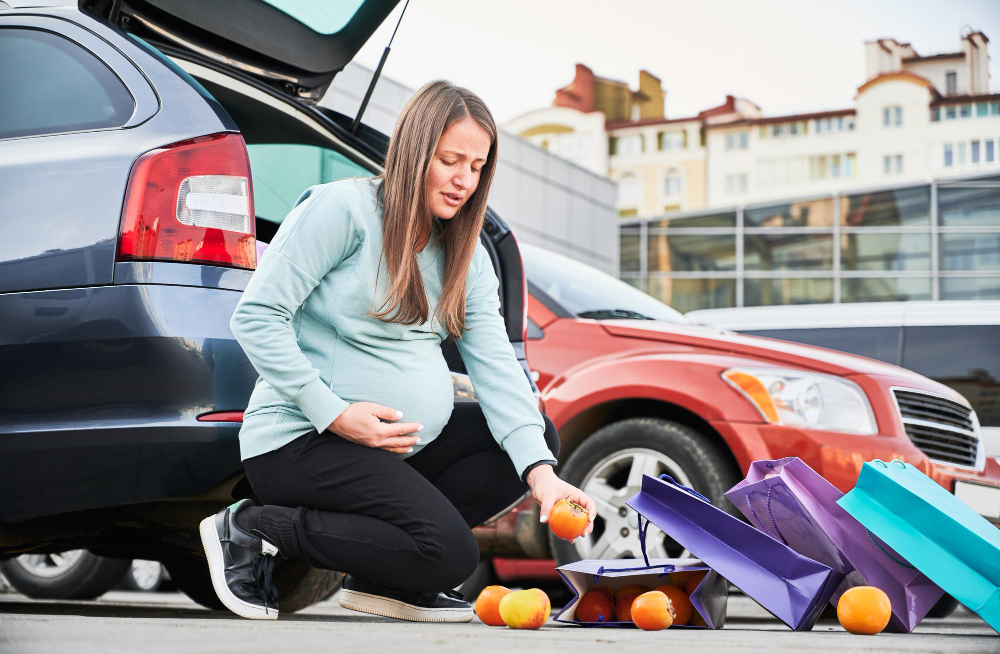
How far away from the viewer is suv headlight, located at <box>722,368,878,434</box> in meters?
3.99

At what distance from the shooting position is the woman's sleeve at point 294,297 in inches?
94.9

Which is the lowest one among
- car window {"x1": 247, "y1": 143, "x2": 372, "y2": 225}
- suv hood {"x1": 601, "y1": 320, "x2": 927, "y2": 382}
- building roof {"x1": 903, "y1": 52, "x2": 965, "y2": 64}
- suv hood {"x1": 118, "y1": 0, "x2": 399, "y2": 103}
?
suv hood {"x1": 601, "y1": 320, "x2": 927, "y2": 382}

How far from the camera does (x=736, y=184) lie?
58.9 meters

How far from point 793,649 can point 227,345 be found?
1385 millimetres

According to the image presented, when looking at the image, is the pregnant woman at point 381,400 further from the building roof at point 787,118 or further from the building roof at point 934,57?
the building roof at point 934,57

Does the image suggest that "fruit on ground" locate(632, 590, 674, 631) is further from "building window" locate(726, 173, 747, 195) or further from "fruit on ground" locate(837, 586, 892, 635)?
"building window" locate(726, 173, 747, 195)

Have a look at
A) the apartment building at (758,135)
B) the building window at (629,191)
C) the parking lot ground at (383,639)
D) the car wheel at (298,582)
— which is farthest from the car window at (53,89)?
the building window at (629,191)

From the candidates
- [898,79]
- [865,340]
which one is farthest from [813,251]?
[898,79]

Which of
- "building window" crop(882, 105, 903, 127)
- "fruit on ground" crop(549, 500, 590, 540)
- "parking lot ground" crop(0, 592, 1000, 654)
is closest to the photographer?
"parking lot ground" crop(0, 592, 1000, 654)

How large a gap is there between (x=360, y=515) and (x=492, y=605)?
0.43 metres

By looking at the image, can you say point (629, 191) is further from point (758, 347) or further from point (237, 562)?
point (237, 562)

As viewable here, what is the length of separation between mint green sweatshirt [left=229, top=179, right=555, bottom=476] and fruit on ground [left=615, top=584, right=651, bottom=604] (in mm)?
478

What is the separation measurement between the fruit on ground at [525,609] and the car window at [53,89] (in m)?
1.45

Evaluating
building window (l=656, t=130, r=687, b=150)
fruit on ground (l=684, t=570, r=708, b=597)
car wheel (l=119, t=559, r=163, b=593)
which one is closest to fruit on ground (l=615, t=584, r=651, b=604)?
fruit on ground (l=684, t=570, r=708, b=597)
